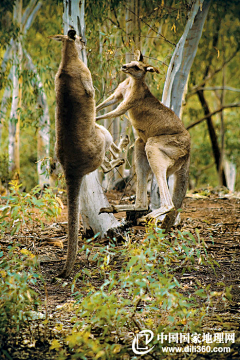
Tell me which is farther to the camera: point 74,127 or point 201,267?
point 201,267

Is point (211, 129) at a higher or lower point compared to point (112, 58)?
lower

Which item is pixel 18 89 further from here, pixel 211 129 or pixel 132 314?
pixel 132 314

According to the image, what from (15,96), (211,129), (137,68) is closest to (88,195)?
(137,68)

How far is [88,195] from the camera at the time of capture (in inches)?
182

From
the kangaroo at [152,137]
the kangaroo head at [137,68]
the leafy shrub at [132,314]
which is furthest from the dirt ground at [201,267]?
the kangaroo head at [137,68]

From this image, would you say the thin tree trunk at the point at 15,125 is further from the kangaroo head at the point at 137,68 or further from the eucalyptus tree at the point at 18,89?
the kangaroo head at the point at 137,68

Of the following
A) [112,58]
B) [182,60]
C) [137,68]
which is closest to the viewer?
[137,68]

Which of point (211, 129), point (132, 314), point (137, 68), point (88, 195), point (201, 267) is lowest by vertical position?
point (201, 267)

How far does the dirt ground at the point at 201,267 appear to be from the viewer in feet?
8.39

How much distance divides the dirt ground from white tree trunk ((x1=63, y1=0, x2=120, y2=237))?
389 mm

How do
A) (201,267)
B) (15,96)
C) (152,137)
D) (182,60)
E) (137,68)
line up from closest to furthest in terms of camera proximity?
(137,68)
(152,137)
(201,267)
(182,60)
(15,96)

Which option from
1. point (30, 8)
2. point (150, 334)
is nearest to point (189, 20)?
point (150, 334)

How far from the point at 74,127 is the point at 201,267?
201cm

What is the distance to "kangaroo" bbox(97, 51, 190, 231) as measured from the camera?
3.62m
